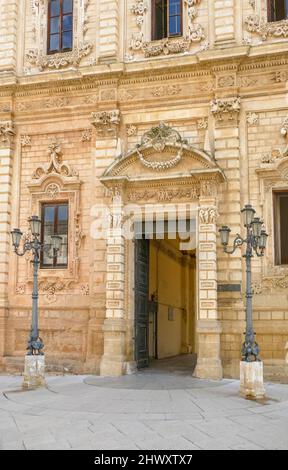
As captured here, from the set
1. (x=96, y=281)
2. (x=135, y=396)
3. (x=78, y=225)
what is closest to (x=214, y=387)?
(x=135, y=396)

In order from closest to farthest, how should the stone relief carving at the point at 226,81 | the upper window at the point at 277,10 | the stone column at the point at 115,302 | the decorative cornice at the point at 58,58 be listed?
the stone column at the point at 115,302, the stone relief carving at the point at 226,81, the upper window at the point at 277,10, the decorative cornice at the point at 58,58

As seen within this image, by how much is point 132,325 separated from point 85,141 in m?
5.55

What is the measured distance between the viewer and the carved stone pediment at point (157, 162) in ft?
48.8

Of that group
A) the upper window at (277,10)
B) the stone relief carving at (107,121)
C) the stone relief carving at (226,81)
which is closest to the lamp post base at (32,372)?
the stone relief carving at (107,121)

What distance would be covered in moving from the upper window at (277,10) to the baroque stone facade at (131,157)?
11.1 inches

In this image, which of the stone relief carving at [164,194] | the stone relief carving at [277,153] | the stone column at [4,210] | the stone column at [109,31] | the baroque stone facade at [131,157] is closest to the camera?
the baroque stone facade at [131,157]

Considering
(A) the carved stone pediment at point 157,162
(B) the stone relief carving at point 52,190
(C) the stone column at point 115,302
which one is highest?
(A) the carved stone pediment at point 157,162

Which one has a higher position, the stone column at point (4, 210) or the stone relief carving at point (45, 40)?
the stone relief carving at point (45, 40)

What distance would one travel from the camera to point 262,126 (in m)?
14.8

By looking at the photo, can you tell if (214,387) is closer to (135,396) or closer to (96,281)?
(135,396)

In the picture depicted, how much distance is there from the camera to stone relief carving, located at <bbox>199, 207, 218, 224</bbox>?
1438 cm

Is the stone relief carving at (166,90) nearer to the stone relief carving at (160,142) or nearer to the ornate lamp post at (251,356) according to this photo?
the stone relief carving at (160,142)

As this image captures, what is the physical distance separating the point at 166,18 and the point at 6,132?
19.3 feet
